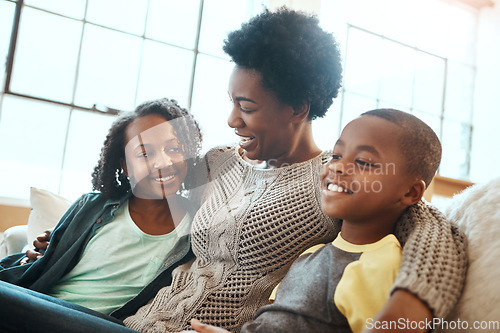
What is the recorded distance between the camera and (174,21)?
8.61 ft

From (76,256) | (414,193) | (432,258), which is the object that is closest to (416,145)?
(414,193)

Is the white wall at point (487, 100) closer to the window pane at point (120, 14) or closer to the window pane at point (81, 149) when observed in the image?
the window pane at point (120, 14)

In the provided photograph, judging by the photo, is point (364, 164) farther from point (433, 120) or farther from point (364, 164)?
point (433, 120)

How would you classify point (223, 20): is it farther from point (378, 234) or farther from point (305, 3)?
point (378, 234)

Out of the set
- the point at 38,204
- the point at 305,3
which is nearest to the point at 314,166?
the point at 38,204

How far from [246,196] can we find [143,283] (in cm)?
35

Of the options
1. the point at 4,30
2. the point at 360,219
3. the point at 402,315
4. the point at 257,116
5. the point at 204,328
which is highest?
the point at 4,30

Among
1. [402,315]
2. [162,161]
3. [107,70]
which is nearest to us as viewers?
[402,315]

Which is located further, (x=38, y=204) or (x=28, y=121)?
(x=28, y=121)

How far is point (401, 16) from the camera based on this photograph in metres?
3.70

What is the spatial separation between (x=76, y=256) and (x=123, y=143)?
1.13 ft

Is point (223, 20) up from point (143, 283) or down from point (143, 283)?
up

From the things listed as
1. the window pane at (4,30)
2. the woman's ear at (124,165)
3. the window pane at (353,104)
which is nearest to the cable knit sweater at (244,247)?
the woman's ear at (124,165)

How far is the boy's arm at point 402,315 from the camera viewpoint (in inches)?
25.5
